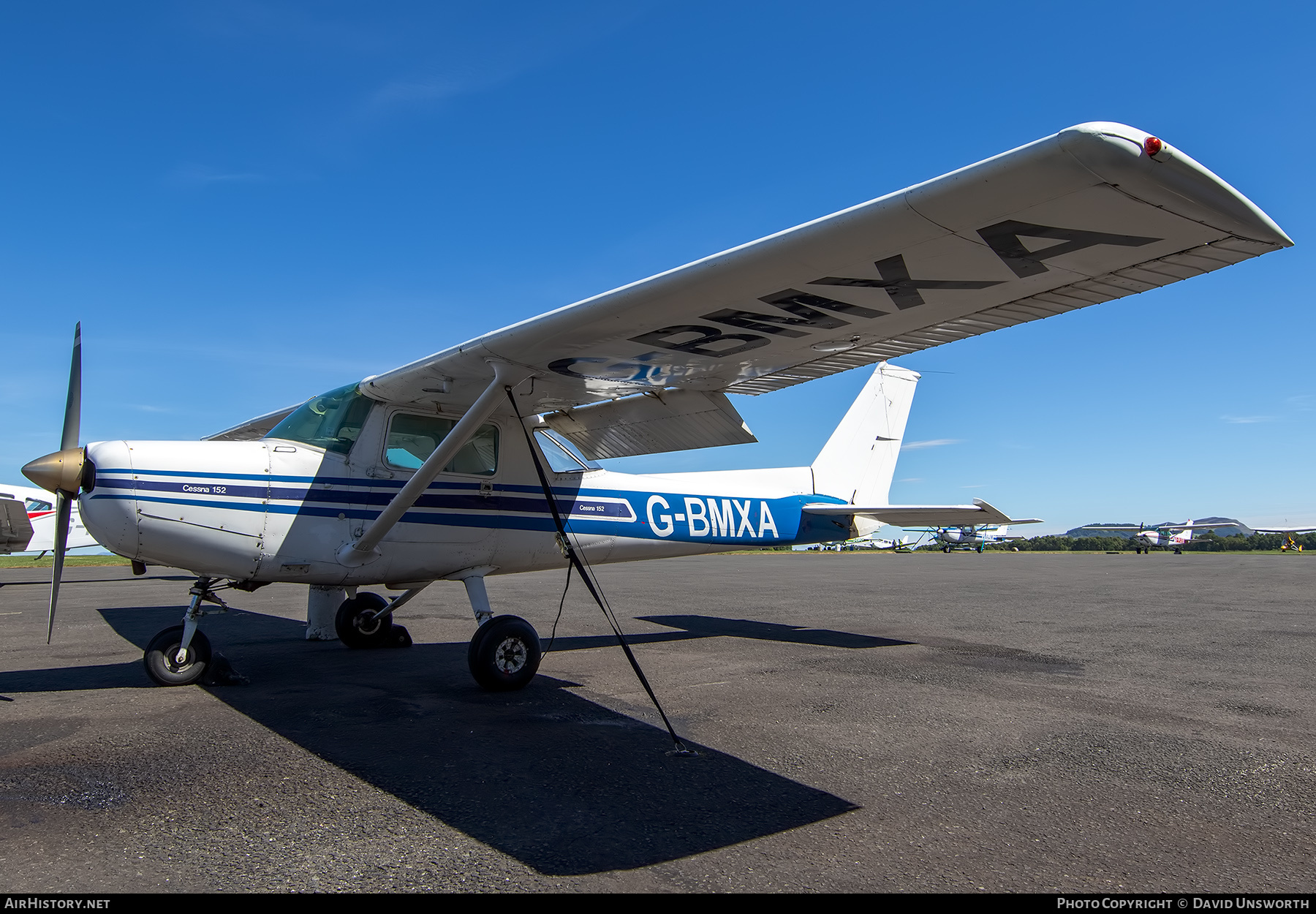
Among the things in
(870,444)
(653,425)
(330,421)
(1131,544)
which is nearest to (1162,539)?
(1131,544)

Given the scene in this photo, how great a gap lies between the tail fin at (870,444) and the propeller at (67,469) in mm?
8100

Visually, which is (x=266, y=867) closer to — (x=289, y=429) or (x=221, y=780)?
(x=221, y=780)

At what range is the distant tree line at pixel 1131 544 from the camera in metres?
79.4

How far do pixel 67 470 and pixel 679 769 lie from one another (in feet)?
16.3

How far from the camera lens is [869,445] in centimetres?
1100

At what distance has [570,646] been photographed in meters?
8.84

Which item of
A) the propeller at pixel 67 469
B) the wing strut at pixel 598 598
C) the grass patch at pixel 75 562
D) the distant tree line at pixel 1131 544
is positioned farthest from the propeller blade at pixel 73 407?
the distant tree line at pixel 1131 544

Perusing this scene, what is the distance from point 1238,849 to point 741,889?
210cm

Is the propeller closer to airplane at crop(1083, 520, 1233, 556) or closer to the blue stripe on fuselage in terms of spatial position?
the blue stripe on fuselage

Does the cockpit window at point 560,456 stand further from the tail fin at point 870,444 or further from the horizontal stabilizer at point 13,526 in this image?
the horizontal stabilizer at point 13,526

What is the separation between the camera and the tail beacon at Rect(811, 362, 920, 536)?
1072 cm

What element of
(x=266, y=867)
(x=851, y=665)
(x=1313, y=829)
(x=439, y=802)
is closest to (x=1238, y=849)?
(x=1313, y=829)

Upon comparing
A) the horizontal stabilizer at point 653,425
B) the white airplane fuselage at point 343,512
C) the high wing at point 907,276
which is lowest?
the white airplane fuselage at point 343,512

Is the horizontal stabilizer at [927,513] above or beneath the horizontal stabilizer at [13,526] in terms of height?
above
